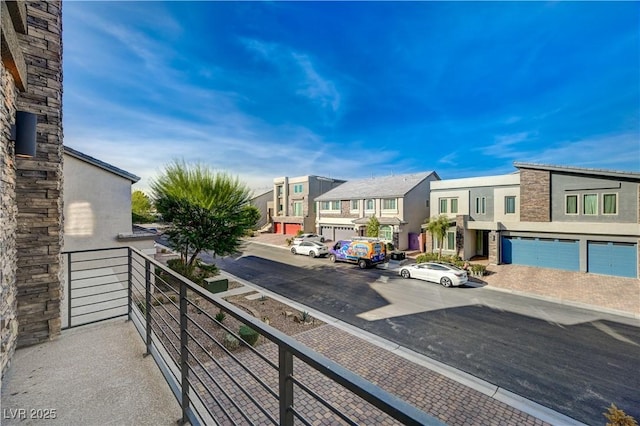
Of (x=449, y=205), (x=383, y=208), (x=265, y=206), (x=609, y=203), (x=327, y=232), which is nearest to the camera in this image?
(x=609, y=203)

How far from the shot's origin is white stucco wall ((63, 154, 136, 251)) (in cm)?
916

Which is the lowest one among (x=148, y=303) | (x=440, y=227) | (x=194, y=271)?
(x=194, y=271)

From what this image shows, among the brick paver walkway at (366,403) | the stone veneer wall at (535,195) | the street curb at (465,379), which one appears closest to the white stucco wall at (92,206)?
the brick paver walkway at (366,403)

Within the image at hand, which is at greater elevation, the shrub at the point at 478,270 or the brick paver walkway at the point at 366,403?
the shrub at the point at 478,270

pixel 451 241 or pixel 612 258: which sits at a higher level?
pixel 451 241

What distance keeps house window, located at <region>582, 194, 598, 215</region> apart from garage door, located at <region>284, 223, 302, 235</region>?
26.1 metres

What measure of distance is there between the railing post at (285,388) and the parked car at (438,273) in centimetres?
1476

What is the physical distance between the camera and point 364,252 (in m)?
18.4

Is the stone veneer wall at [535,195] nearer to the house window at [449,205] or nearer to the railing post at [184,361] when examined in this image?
the house window at [449,205]

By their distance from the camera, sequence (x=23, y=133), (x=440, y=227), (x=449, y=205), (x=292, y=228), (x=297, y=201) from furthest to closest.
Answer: (x=297, y=201)
(x=292, y=228)
(x=449, y=205)
(x=440, y=227)
(x=23, y=133)

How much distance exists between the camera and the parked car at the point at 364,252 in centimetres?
1821

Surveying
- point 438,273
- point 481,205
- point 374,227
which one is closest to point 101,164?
point 438,273

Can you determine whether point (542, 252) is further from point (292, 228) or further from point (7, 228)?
point (292, 228)

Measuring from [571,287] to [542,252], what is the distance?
387 cm
